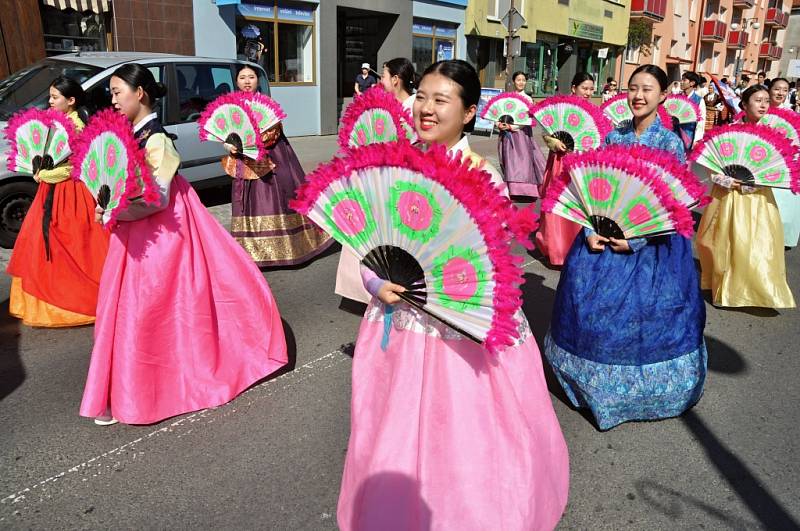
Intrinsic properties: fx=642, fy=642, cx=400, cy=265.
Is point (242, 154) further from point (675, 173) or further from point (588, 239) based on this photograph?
point (675, 173)

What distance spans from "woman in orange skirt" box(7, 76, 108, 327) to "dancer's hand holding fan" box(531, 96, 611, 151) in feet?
14.1

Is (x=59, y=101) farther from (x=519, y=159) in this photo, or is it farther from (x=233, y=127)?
(x=519, y=159)

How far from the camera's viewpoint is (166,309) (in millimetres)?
3375

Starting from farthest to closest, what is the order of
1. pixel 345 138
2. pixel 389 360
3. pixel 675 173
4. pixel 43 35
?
pixel 43 35
pixel 345 138
pixel 675 173
pixel 389 360

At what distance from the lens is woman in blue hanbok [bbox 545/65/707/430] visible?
3.24 meters

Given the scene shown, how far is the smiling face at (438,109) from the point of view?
92.3 inches

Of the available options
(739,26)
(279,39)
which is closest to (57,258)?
(279,39)

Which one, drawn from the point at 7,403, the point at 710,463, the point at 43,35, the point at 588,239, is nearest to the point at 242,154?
the point at 7,403

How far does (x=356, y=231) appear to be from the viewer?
2.09 meters

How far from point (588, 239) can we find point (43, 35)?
11.8 m

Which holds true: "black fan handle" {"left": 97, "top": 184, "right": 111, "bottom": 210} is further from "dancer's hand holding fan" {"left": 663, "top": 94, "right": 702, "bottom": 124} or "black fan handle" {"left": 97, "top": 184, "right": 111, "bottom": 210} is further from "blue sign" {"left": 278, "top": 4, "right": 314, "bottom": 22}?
"blue sign" {"left": 278, "top": 4, "right": 314, "bottom": 22}

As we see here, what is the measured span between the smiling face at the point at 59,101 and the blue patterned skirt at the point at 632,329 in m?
3.94

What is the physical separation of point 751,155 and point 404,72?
9.08 ft

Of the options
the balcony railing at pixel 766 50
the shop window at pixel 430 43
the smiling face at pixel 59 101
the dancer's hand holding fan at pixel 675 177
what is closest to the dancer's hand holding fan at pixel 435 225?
the dancer's hand holding fan at pixel 675 177
